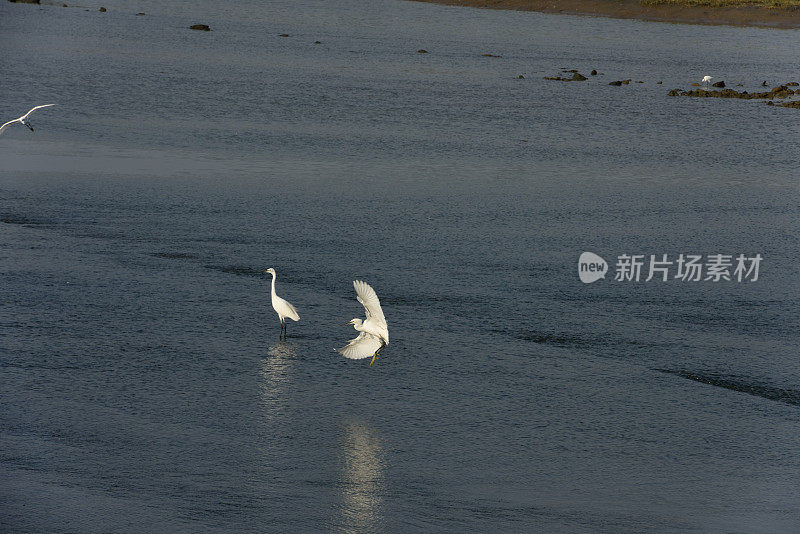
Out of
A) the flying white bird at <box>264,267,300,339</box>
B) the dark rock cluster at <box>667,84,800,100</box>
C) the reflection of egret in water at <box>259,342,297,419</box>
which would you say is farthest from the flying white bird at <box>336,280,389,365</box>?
the dark rock cluster at <box>667,84,800,100</box>

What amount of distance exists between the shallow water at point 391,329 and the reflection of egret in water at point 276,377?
0.09 feet

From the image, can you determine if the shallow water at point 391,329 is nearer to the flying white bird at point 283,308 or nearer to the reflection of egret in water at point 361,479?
the reflection of egret in water at point 361,479

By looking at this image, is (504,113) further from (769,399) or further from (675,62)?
(675,62)

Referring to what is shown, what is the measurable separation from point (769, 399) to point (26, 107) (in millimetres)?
20824

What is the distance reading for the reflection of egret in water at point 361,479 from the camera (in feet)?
22.2

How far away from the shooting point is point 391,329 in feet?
34.5

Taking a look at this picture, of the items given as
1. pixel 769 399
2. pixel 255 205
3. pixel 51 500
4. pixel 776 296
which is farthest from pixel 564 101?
pixel 51 500

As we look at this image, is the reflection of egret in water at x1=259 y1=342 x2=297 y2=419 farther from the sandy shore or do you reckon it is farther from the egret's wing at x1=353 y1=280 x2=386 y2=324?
the sandy shore

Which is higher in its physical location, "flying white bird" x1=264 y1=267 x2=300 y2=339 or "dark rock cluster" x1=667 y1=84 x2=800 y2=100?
"dark rock cluster" x1=667 y1=84 x2=800 y2=100

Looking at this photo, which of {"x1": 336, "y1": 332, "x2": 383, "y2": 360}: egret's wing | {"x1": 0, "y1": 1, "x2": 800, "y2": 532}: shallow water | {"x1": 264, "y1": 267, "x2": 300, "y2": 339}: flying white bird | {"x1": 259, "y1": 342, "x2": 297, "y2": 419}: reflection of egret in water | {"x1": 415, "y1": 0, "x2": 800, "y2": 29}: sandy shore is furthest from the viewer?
{"x1": 415, "y1": 0, "x2": 800, "y2": 29}: sandy shore

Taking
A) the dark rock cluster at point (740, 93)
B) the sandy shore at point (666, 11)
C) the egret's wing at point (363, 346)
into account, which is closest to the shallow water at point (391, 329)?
the egret's wing at point (363, 346)

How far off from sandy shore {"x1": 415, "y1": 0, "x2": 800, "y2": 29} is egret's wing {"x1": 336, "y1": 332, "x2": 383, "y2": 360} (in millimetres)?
64449

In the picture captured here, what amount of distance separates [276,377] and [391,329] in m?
1.73

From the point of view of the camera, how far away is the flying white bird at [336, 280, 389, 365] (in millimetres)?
8930
